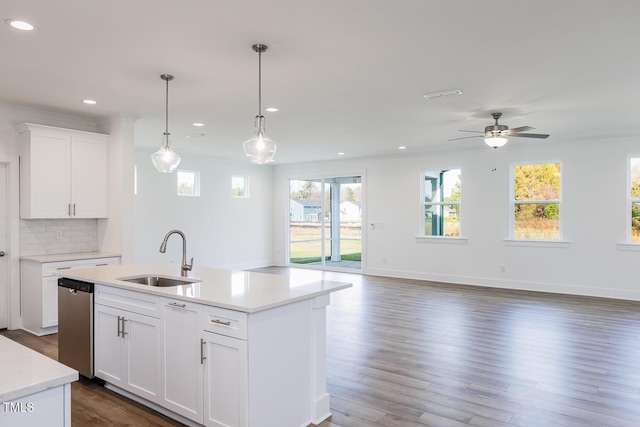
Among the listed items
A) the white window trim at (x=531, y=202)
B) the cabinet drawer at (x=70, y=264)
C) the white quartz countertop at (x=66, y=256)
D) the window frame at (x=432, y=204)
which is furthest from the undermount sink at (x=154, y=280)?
the white window trim at (x=531, y=202)

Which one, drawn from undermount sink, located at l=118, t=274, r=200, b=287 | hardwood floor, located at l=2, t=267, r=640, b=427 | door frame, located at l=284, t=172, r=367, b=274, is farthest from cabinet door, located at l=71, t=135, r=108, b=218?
door frame, located at l=284, t=172, r=367, b=274

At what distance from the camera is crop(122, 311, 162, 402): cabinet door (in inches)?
111

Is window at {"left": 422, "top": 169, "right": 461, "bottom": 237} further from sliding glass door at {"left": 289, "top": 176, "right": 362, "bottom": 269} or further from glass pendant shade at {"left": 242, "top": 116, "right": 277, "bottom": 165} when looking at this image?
glass pendant shade at {"left": 242, "top": 116, "right": 277, "bottom": 165}

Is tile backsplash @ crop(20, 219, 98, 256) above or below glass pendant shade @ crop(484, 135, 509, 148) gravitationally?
below

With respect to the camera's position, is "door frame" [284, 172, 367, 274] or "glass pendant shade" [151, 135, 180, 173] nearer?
"glass pendant shade" [151, 135, 180, 173]

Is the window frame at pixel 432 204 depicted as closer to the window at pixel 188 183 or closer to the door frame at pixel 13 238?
the window at pixel 188 183

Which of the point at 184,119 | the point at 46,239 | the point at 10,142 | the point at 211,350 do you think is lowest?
the point at 211,350

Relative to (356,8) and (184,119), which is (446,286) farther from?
(356,8)

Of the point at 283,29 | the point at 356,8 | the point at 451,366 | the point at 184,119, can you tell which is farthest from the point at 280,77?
the point at 451,366

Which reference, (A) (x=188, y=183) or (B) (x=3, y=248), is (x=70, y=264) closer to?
(B) (x=3, y=248)

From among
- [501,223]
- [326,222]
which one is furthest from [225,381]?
[326,222]

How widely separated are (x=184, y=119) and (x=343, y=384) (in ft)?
12.4

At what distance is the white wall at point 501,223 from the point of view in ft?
21.9

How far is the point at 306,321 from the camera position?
271 centimetres
